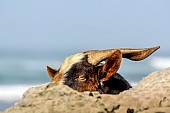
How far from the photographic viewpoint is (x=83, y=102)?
920cm

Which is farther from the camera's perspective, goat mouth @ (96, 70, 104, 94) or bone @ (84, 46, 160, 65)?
bone @ (84, 46, 160, 65)

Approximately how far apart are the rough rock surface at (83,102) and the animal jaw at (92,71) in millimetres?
4575

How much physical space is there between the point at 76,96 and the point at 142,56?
7316mm

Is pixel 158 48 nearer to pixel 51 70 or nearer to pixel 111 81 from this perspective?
pixel 111 81

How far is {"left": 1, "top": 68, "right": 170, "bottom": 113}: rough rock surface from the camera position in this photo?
9117 millimetres

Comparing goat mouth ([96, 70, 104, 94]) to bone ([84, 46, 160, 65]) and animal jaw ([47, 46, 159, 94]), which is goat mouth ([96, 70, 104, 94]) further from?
bone ([84, 46, 160, 65])

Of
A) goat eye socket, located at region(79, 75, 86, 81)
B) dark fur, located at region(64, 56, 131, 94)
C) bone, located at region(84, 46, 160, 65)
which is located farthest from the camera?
bone, located at region(84, 46, 160, 65)

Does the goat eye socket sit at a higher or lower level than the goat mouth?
higher

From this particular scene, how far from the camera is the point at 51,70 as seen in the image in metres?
16.9

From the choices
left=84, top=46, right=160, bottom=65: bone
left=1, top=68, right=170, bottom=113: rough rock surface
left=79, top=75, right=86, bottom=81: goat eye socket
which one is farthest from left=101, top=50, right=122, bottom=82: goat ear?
left=1, top=68, right=170, bottom=113: rough rock surface

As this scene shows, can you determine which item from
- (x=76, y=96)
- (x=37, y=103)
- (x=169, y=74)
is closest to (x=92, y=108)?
(x=76, y=96)

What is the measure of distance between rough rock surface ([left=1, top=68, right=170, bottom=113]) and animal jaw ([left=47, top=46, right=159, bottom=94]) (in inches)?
180

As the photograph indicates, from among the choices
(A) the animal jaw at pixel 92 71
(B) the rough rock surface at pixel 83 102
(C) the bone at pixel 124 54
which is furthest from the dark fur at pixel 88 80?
(B) the rough rock surface at pixel 83 102

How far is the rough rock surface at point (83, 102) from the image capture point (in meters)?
9.12
